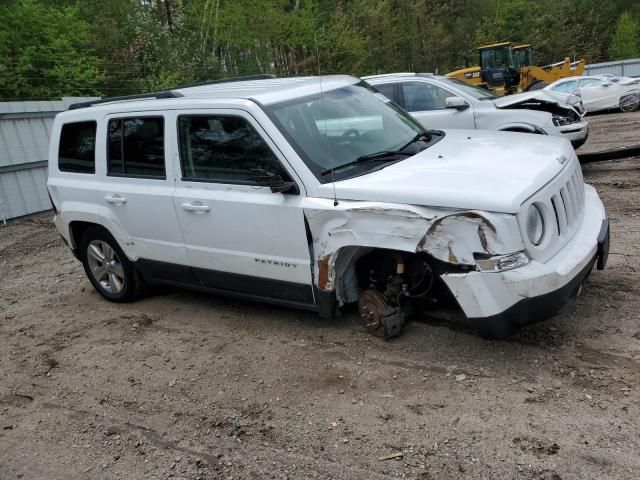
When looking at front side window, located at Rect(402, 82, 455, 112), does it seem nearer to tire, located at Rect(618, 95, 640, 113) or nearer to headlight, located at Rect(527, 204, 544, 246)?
headlight, located at Rect(527, 204, 544, 246)

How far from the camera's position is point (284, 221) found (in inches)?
163

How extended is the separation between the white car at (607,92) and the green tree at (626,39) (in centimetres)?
2957

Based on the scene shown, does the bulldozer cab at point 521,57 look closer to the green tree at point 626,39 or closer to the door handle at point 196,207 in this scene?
the door handle at point 196,207

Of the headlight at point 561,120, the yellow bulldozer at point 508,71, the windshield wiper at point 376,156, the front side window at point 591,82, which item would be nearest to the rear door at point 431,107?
the headlight at point 561,120

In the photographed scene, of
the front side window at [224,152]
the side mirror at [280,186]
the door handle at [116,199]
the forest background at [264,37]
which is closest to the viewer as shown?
the side mirror at [280,186]

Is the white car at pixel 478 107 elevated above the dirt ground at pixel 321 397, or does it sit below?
above

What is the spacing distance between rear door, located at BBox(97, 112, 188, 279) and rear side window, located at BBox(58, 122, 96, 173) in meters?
0.20

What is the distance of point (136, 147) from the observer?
16.5ft

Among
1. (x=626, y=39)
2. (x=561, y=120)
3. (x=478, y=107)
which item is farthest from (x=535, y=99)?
(x=626, y=39)

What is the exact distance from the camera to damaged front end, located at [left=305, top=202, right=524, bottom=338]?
3.41m

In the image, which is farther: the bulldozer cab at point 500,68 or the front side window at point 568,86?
the bulldozer cab at point 500,68

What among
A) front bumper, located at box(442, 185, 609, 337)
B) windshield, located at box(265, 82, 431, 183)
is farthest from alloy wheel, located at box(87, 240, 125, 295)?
front bumper, located at box(442, 185, 609, 337)

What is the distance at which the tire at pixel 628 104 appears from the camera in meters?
19.3

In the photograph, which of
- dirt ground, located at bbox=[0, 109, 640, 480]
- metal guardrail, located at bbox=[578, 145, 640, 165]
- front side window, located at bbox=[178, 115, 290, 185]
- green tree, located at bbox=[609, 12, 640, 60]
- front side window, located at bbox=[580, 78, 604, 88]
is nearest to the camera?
dirt ground, located at bbox=[0, 109, 640, 480]
